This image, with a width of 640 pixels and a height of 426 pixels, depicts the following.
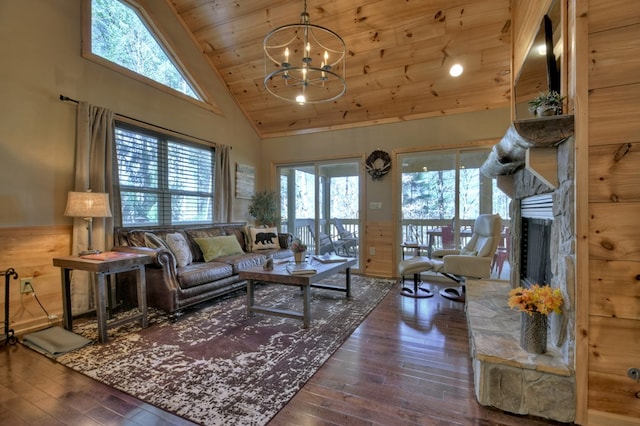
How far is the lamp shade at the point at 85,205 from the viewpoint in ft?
9.02

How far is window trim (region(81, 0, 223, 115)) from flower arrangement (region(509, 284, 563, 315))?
4.62 meters

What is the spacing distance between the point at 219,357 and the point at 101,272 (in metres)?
1.27

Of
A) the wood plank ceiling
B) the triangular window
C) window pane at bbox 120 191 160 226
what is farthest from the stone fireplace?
the triangular window

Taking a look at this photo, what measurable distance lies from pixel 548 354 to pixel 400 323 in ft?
4.47

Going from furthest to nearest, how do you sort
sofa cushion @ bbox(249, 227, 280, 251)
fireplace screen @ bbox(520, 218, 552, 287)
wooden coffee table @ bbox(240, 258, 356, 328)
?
1. sofa cushion @ bbox(249, 227, 280, 251)
2. wooden coffee table @ bbox(240, 258, 356, 328)
3. fireplace screen @ bbox(520, 218, 552, 287)

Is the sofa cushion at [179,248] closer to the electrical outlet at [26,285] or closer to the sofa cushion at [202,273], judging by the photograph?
the sofa cushion at [202,273]

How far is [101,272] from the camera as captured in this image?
249 centimetres

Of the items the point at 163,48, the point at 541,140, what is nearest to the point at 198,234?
the point at 163,48

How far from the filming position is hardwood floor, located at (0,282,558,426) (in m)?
1.60

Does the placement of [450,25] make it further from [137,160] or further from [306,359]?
[137,160]

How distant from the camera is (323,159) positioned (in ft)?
18.3

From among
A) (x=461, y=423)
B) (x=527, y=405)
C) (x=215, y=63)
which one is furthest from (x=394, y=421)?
(x=215, y=63)

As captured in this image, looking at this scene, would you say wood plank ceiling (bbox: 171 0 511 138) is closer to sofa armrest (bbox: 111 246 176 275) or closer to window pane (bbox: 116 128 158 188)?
window pane (bbox: 116 128 158 188)

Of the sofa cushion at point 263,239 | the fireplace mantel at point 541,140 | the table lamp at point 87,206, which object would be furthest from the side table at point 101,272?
the fireplace mantel at point 541,140
